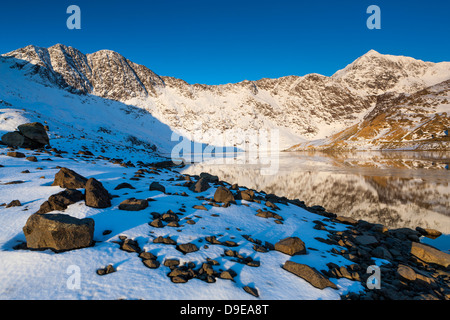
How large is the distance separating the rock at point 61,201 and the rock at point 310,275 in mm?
9281

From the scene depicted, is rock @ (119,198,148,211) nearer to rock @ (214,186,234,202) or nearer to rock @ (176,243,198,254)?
rock @ (176,243,198,254)

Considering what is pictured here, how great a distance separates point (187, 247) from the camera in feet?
24.5

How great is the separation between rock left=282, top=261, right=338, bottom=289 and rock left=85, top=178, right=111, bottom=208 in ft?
27.2

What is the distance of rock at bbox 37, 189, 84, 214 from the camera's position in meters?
8.66

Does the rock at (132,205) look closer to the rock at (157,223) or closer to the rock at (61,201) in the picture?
the rock at (157,223)

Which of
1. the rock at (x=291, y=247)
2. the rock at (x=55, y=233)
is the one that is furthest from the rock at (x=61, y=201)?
the rock at (x=291, y=247)

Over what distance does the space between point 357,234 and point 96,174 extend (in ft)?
61.0

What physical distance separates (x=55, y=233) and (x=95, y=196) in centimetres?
337

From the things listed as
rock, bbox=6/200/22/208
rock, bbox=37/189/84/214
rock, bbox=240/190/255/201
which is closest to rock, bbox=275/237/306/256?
rock, bbox=240/190/255/201

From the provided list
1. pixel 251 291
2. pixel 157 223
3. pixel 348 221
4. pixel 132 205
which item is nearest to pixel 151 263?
pixel 157 223

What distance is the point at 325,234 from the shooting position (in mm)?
11570

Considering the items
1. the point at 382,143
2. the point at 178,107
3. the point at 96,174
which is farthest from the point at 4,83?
the point at 382,143

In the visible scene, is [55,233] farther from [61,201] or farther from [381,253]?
[381,253]
